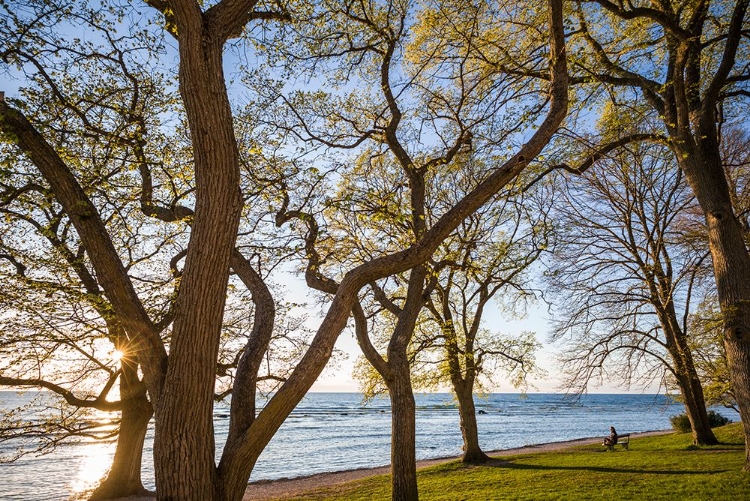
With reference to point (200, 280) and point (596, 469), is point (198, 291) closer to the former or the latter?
point (200, 280)

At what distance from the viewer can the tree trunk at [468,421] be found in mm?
16420

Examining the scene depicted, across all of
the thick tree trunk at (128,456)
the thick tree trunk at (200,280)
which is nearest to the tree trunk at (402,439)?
the thick tree trunk at (200,280)

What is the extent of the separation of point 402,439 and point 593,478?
6.50m

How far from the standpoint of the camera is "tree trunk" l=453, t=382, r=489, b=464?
16420 millimetres

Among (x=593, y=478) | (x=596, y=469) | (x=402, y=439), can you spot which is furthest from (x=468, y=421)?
(x=402, y=439)

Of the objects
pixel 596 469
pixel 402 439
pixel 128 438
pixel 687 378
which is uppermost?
pixel 687 378

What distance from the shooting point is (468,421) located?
16594 mm

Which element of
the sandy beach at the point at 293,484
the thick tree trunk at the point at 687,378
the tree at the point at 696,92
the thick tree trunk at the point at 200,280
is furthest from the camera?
the thick tree trunk at the point at 687,378

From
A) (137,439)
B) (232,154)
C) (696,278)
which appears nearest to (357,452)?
(137,439)

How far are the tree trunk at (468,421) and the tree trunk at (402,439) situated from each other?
897 centimetres

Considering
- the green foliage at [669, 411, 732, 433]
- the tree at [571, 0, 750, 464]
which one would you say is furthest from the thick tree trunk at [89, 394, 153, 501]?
the green foliage at [669, 411, 732, 433]

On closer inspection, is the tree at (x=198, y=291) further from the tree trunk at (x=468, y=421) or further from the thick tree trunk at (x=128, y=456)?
the tree trunk at (x=468, y=421)

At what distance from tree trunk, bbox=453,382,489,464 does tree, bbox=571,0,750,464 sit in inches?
Answer: 377

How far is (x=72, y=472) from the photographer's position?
21.0 meters
